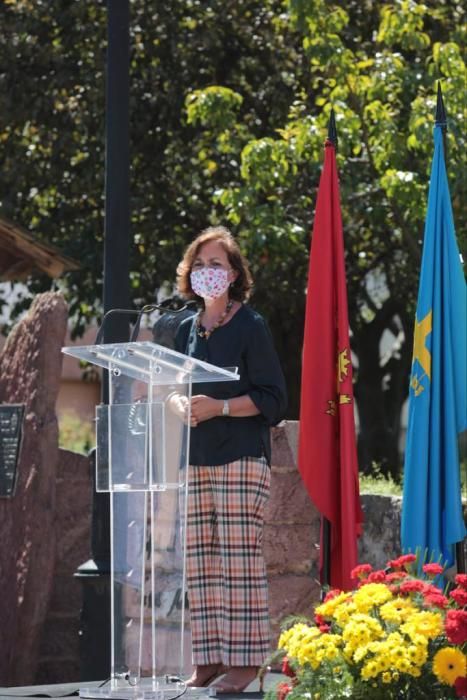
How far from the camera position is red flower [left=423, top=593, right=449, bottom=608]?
456 cm

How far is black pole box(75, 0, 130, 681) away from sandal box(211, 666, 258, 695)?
1.74 meters

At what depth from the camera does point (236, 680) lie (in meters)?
6.01

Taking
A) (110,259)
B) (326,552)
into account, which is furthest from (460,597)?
(110,259)

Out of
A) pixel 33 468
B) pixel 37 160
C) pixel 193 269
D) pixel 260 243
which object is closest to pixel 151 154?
pixel 37 160

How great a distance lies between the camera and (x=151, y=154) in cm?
1585

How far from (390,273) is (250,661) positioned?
1092 centimetres

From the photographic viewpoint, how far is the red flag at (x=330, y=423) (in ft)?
21.5

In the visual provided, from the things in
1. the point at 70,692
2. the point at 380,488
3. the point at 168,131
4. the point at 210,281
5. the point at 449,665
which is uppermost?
the point at 168,131

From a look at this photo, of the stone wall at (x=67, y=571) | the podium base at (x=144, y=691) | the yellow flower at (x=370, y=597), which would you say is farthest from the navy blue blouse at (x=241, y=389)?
the stone wall at (x=67, y=571)

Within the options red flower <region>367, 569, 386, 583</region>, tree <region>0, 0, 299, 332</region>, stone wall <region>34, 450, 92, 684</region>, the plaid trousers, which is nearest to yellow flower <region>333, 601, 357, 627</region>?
red flower <region>367, 569, 386, 583</region>

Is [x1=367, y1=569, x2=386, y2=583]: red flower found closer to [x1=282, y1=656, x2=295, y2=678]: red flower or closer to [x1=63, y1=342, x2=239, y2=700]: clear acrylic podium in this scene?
[x1=282, y1=656, x2=295, y2=678]: red flower

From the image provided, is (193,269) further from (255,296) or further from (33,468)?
(255,296)

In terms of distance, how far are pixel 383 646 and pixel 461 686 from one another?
0.27m

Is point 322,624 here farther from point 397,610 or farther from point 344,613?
point 397,610
